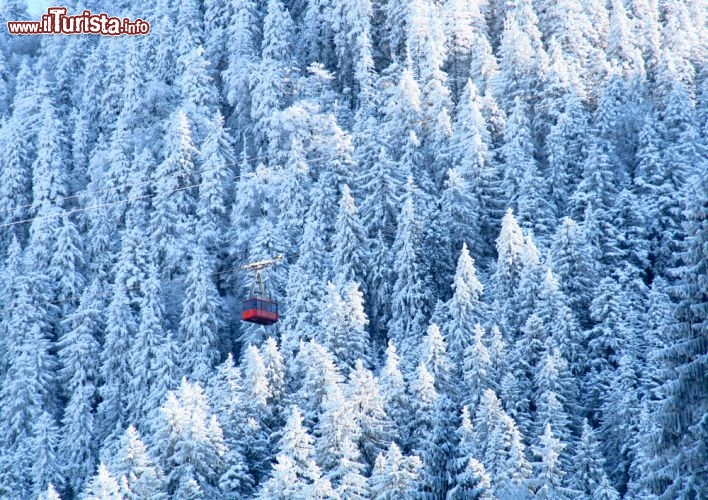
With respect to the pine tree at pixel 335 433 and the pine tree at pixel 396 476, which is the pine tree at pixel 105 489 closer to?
the pine tree at pixel 335 433

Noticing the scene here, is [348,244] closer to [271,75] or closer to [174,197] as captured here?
[174,197]

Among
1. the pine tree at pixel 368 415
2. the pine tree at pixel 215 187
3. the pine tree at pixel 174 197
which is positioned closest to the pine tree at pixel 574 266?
the pine tree at pixel 368 415

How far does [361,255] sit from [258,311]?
672 inches

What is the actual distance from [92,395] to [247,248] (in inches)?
493

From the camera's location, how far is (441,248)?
219 feet

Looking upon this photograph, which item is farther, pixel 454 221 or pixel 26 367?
pixel 26 367

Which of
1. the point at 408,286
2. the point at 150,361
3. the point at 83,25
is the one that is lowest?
the point at 150,361

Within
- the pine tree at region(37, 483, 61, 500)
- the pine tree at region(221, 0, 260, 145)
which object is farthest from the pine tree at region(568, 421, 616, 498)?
the pine tree at region(221, 0, 260, 145)

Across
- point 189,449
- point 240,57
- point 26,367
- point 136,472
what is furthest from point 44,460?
point 240,57

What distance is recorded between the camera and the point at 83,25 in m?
102

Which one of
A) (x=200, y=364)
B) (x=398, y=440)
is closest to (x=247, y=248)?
(x=200, y=364)

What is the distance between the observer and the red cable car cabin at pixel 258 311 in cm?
5131

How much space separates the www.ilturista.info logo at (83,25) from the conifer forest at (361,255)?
1.04 m

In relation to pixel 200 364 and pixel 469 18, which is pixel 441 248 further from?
pixel 469 18
